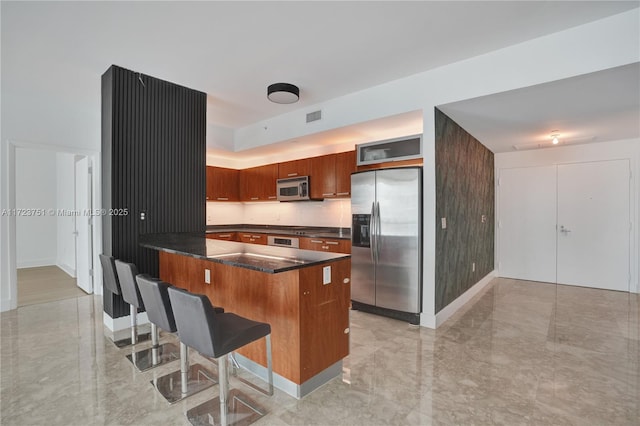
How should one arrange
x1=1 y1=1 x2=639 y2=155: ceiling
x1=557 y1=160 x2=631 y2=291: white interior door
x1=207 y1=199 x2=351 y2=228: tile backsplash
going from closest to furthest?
x1=1 y1=1 x2=639 y2=155: ceiling, x1=557 y1=160 x2=631 y2=291: white interior door, x1=207 y1=199 x2=351 y2=228: tile backsplash

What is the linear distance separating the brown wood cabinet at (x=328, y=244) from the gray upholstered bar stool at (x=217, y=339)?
8.37 ft

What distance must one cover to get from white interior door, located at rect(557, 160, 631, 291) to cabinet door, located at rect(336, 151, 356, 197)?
3871 millimetres

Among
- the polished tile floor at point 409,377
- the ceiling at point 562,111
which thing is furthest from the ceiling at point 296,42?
the polished tile floor at point 409,377

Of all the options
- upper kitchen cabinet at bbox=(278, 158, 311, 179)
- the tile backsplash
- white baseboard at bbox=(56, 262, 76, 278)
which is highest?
upper kitchen cabinet at bbox=(278, 158, 311, 179)

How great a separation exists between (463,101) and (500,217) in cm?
384

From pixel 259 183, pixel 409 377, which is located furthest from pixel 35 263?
pixel 409 377

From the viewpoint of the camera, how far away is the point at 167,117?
382 centimetres

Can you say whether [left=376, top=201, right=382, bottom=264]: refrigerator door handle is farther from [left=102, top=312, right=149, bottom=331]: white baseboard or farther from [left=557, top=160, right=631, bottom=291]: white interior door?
[left=557, top=160, right=631, bottom=291]: white interior door

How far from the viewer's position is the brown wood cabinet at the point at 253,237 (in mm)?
5846

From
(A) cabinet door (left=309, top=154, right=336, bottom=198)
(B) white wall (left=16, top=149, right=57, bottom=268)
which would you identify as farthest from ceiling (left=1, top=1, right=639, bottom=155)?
(B) white wall (left=16, top=149, right=57, bottom=268)

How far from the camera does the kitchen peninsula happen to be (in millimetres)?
2162

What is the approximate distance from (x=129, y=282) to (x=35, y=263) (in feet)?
21.1

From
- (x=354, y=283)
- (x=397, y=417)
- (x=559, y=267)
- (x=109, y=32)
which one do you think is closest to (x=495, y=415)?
(x=397, y=417)

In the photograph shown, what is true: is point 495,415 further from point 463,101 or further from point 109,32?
point 109,32
